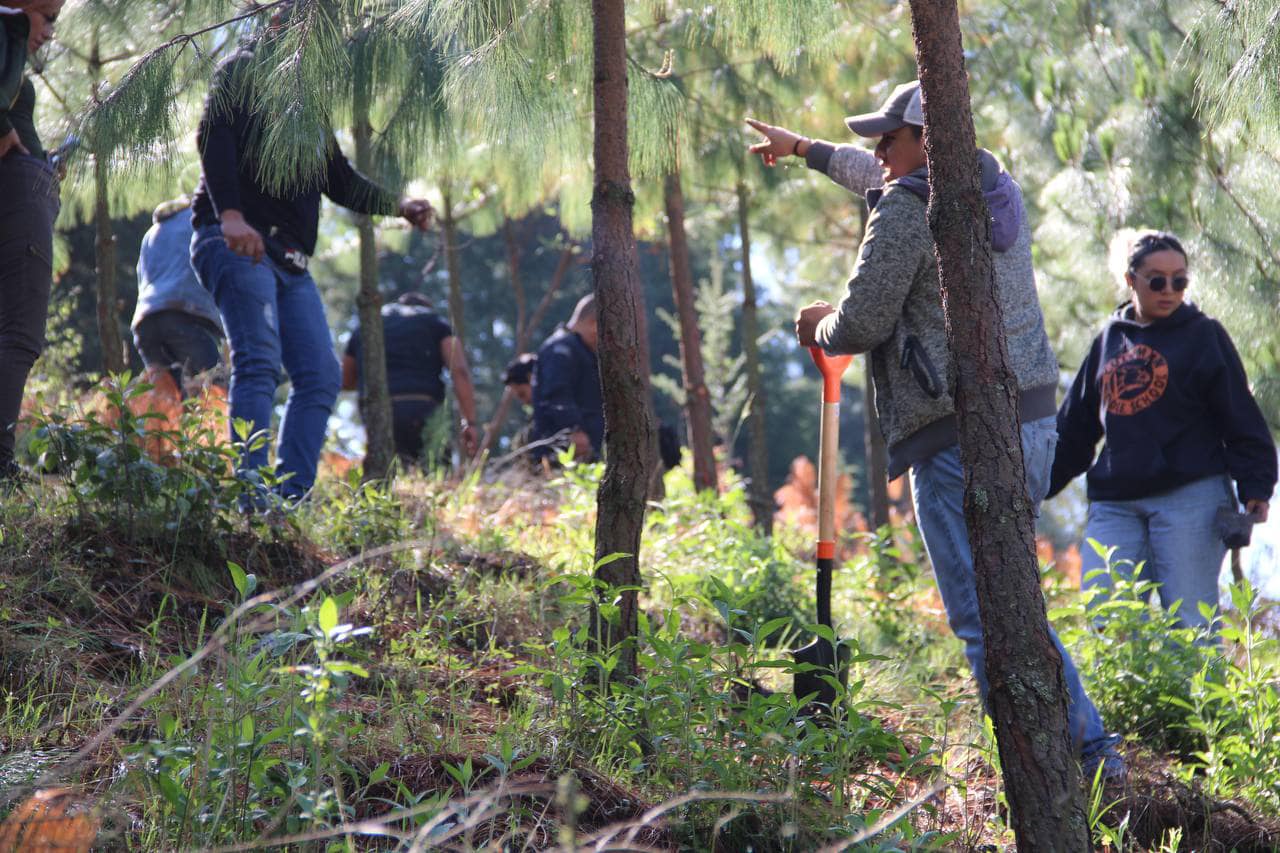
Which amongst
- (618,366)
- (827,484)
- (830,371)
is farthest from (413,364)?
(618,366)

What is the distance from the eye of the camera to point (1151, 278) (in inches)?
153

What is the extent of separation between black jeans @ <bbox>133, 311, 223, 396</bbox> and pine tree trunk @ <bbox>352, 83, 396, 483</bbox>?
681mm

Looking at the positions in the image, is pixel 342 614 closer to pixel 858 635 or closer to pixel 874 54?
pixel 858 635

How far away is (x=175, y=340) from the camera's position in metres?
4.57

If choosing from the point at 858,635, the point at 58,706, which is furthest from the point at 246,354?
the point at 858,635

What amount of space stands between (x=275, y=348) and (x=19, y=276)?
0.76 m

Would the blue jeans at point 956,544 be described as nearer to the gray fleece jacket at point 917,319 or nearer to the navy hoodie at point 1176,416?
the gray fleece jacket at point 917,319

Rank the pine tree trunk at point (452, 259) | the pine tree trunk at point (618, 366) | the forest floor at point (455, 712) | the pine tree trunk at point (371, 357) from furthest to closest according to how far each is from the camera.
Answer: the pine tree trunk at point (452, 259), the pine tree trunk at point (371, 357), the pine tree trunk at point (618, 366), the forest floor at point (455, 712)

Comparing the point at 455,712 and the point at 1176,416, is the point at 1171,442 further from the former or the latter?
the point at 455,712

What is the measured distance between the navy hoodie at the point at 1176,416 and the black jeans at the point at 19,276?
3.23 meters

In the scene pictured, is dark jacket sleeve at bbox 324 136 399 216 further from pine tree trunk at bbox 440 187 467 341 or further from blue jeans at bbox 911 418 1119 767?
→ pine tree trunk at bbox 440 187 467 341

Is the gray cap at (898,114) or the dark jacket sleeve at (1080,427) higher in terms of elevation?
the gray cap at (898,114)

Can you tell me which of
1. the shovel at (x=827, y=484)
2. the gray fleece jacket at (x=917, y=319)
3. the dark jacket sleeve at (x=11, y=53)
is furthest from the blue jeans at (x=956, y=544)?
the dark jacket sleeve at (x=11, y=53)

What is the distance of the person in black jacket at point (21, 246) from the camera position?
3.31 metres
